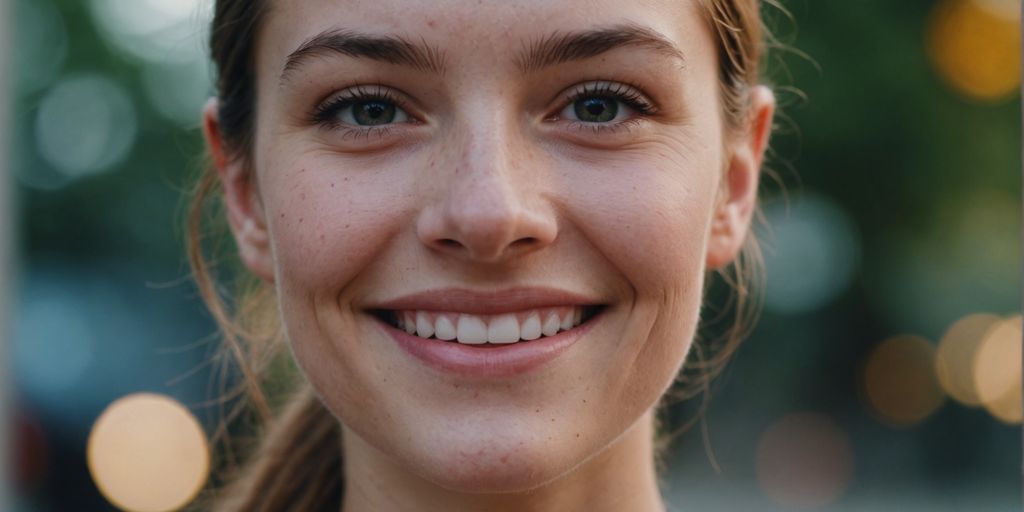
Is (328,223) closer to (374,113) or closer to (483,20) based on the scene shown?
(374,113)

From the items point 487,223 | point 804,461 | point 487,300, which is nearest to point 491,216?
point 487,223

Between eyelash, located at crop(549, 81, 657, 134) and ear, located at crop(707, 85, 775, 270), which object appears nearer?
eyelash, located at crop(549, 81, 657, 134)

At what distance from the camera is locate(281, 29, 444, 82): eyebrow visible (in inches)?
78.2

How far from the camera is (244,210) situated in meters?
2.45

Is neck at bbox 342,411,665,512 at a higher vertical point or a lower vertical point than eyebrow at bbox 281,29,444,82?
lower

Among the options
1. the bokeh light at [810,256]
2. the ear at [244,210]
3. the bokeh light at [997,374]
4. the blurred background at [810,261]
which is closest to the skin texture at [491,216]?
the ear at [244,210]

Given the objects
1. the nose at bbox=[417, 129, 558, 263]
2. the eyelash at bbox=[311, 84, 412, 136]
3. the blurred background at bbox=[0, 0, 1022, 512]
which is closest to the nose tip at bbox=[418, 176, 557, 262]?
the nose at bbox=[417, 129, 558, 263]

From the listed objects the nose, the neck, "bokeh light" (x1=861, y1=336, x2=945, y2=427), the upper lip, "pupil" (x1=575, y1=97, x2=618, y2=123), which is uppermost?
"pupil" (x1=575, y1=97, x2=618, y2=123)

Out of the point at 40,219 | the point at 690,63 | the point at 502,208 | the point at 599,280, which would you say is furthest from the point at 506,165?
the point at 40,219

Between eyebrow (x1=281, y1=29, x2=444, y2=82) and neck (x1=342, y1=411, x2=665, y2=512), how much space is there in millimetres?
796

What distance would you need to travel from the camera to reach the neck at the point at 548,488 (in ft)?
7.43

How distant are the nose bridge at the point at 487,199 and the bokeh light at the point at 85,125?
1007 centimetres

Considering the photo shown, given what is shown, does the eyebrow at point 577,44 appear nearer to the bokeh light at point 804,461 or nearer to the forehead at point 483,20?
the forehead at point 483,20

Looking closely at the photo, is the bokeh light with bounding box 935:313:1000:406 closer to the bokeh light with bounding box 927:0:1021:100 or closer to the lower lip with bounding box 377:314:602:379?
the bokeh light with bounding box 927:0:1021:100
